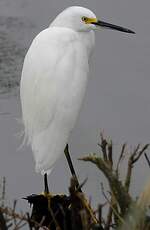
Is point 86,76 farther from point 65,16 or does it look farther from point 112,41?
point 112,41

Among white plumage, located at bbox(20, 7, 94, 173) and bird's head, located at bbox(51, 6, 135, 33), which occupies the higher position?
bird's head, located at bbox(51, 6, 135, 33)

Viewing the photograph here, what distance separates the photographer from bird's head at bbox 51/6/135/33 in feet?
7.07

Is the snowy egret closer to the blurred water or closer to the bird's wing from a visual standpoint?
the bird's wing

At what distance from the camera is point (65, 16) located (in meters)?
2.15

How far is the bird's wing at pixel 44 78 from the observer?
2006 millimetres

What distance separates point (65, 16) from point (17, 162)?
0.75 meters

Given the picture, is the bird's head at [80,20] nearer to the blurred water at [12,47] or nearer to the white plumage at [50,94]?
the white plumage at [50,94]

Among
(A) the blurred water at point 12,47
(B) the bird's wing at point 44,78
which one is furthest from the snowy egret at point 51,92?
(A) the blurred water at point 12,47

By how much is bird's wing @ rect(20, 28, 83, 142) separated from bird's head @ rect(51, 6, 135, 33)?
0.10m

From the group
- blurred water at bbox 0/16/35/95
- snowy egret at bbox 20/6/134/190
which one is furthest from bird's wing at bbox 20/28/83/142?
blurred water at bbox 0/16/35/95

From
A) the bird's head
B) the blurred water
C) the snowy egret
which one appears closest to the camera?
the snowy egret

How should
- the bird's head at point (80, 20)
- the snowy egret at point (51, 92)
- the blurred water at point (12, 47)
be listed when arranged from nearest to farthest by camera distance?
the snowy egret at point (51, 92)
the bird's head at point (80, 20)
the blurred water at point (12, 47)

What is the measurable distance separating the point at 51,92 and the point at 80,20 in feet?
0.95

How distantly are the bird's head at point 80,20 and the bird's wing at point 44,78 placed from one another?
0.10 metres
